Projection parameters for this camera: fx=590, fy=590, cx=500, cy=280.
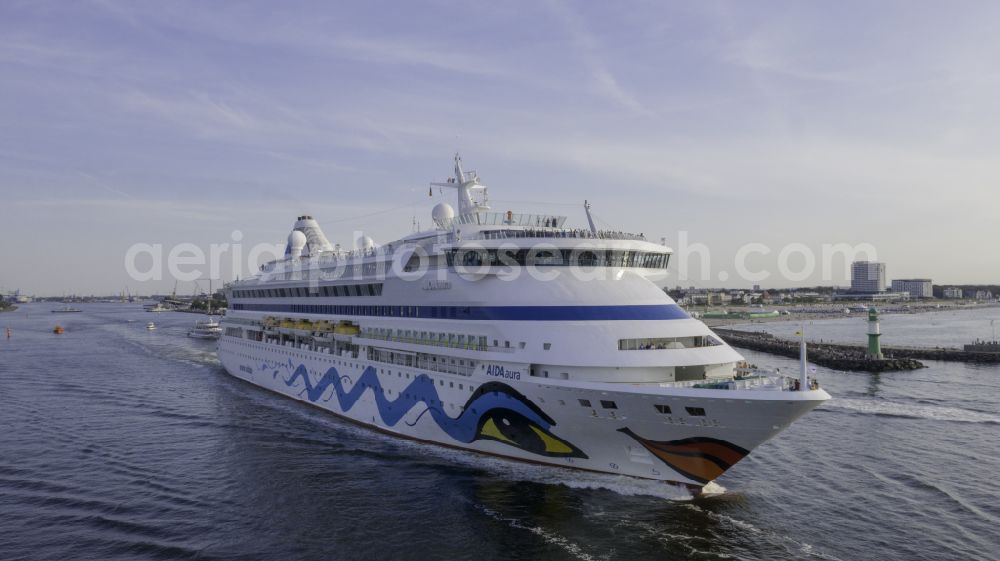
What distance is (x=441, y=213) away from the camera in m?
25.7

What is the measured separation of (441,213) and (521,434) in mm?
11137

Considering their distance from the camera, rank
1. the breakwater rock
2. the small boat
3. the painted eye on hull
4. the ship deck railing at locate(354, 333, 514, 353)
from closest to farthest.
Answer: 1. the painted eye on hull
2. the ship deck railing at locate(354, 333, 514, 353)
3. the breakwater rock
4. the small boat

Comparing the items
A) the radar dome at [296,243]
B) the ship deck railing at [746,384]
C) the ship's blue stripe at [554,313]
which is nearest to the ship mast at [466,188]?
the ship's blue stripe at [554,313]

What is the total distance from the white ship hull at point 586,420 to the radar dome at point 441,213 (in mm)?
6723

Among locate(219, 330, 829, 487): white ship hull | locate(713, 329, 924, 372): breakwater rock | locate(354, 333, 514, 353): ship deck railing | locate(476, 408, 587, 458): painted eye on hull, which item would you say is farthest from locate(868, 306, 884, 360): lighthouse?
locate(354, 333, 514, 353): ship deck railing

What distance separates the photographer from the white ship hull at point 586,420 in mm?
15125

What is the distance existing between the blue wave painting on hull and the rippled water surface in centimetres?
87

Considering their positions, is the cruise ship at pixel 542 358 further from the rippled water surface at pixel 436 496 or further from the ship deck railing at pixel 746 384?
the rippled water surface at pixel 436 496

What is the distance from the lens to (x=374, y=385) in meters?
23.6

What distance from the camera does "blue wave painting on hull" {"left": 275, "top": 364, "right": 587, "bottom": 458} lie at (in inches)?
701

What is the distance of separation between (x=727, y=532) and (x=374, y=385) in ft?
45.9

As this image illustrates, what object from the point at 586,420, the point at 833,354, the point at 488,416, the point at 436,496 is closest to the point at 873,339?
the point at 833,354

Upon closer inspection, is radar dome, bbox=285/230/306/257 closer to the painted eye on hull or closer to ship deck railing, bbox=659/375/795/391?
the painted eye on hull

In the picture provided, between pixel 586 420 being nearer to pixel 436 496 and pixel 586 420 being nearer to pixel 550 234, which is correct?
pixel 436 496
